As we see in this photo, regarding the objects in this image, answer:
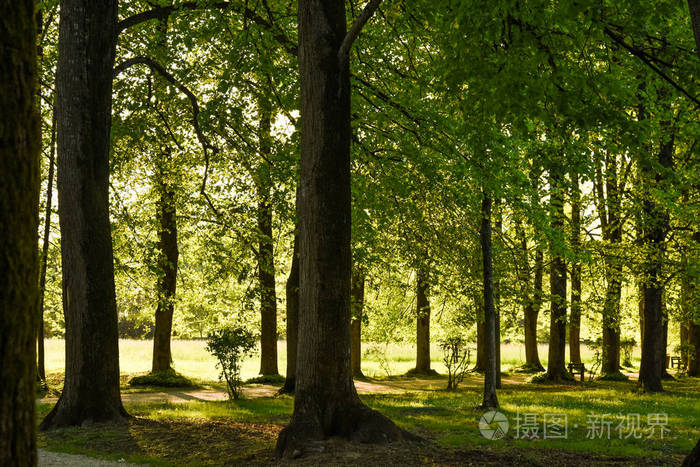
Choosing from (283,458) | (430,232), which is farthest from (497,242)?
(283,458)

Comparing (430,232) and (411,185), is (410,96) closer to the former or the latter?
(411,185)

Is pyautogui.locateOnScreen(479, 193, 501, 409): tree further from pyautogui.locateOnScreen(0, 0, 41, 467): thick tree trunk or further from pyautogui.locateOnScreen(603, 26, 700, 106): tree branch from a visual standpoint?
pyautogui.locateOnScreen(0, 0, 41, 467): thick tree trunk

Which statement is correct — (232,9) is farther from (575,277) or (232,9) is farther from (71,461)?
(575,277)

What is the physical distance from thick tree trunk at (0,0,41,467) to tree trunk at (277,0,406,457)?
5071 mm

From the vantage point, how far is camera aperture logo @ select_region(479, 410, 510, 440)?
29.0 ft

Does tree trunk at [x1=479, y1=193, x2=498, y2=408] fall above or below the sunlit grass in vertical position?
above

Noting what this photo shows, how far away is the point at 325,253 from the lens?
7559 millimetres

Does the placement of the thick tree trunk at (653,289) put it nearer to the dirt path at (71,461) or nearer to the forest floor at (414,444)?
the forest floor at (414,444)

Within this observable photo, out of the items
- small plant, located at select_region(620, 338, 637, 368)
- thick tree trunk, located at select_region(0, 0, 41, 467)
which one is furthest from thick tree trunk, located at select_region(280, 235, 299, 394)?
small plant, located at select_region(620, 338, 637, 368)

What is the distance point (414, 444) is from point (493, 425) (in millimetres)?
2676

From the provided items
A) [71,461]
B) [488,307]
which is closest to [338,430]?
[71,461]

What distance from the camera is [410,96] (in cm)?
1104

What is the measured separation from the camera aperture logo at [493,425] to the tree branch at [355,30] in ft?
18.6

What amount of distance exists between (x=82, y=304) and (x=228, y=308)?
16609 mm
